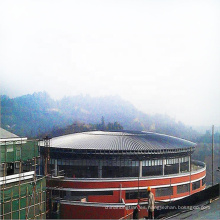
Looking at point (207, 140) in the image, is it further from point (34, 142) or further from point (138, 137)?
point (34, 142)

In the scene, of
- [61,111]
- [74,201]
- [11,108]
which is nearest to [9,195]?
[74,201]

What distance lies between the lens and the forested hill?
96.6 metres

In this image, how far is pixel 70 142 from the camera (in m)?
24.3

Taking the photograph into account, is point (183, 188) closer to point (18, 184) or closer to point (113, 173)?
point (113, 173)

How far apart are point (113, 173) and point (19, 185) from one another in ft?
31.3

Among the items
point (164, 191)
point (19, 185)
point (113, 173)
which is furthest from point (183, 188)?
point (19, 185)

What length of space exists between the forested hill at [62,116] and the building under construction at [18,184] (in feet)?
220

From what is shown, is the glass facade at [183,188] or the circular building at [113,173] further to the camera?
the glass facade at [183,188]

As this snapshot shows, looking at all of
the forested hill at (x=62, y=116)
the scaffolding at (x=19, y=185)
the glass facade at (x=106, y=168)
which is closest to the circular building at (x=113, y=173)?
the glass facade at (x=106, y=168)

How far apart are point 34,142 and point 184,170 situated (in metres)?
13.2

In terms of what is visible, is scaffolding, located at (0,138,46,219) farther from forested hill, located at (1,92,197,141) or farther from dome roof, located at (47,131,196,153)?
forested hill, located at (1,92,197,141)

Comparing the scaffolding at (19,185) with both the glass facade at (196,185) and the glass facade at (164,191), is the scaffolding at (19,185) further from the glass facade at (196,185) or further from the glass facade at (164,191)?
the glass facade at (196,185)

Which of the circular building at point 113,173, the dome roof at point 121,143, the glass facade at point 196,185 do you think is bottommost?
the glass facade at point 196,185

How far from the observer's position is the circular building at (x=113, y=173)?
65.6 ft
